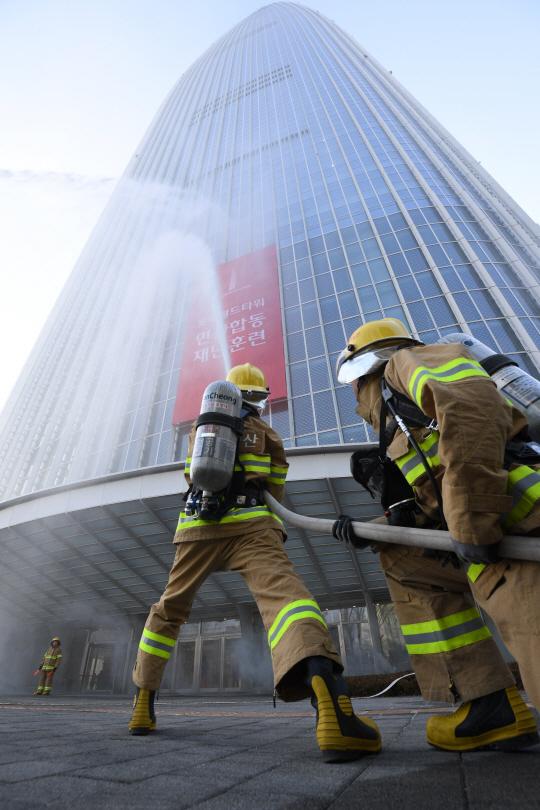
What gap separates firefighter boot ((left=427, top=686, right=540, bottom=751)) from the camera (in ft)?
5.26

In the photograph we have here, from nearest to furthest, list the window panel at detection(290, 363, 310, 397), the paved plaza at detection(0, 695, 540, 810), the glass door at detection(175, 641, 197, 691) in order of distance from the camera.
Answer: the paved plaza at detection(0, 695, 540, 810)
the window panel at detection(290, 363, 310, 397)
the glass door at detection(175, 641, 197, 691)

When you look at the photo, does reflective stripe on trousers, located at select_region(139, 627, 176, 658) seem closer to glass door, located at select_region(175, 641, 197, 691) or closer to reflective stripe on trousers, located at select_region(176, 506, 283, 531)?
reflective stripe on trousers, located at select_region(176, 506, 283, 531)

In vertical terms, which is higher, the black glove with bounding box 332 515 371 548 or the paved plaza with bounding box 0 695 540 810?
the black glove with bounding box 332 515 371 548

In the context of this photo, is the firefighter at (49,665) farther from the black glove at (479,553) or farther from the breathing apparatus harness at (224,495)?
the black glove at (479,553)

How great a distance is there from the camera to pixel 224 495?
2510 mm

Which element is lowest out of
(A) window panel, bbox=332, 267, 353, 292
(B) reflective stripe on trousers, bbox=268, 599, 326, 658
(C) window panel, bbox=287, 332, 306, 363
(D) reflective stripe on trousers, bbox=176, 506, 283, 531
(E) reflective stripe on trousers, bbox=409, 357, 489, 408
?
(B) reflective stripe on trousers, bbox=268, 599, 326, 658

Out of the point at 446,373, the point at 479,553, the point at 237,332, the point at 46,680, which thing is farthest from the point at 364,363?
the point at 237,332

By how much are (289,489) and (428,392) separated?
912 centimetres

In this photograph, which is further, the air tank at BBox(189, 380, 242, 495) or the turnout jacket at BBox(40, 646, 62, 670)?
the turnout jacket at BBox(40, 646, 62, 670)

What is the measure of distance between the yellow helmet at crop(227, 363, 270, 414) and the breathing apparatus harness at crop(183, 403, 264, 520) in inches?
18.2

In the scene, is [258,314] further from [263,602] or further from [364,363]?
[263,602]

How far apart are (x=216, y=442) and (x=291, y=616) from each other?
1.10 meters

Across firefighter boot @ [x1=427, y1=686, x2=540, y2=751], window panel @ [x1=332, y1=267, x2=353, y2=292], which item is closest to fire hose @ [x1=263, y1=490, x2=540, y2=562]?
firefighter boot @ [x1=427, y1=686, x2=540, y2=751]

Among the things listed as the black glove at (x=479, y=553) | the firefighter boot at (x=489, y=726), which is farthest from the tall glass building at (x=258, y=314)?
the black glove at (x=479, y=553)
